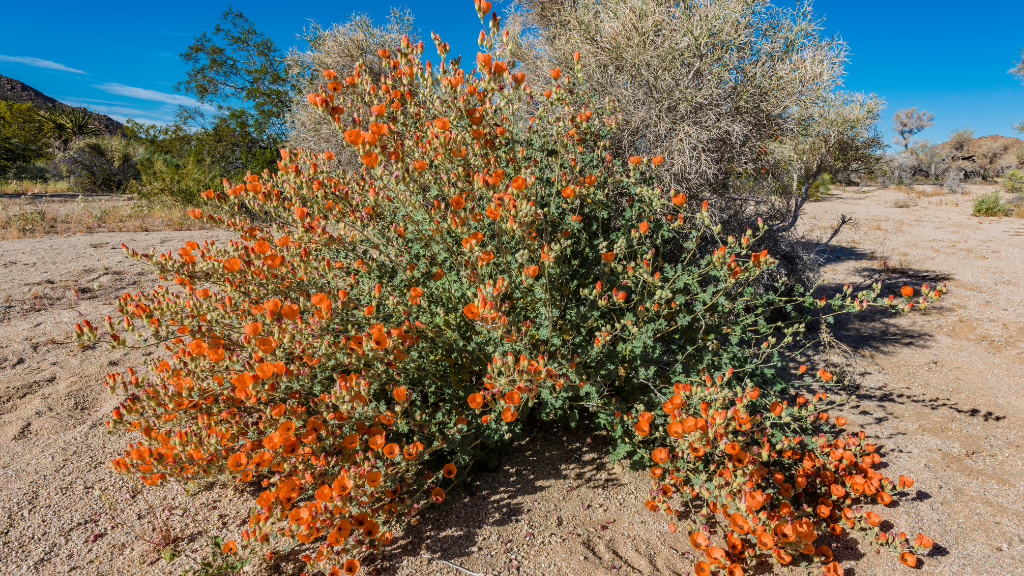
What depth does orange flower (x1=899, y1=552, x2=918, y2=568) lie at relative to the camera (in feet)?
5.72

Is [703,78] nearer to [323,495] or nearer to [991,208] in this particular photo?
[323,495]

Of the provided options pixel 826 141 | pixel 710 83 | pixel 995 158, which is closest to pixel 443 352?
pixel 710 83

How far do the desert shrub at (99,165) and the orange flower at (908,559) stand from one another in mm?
21429

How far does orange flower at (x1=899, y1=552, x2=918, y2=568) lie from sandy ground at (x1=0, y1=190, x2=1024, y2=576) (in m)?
0.06

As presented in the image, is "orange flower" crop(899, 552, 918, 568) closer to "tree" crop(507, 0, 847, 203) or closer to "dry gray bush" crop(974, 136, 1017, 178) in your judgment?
"tree" crop(507, 0, 847, 203)

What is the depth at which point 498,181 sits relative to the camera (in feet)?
6.26

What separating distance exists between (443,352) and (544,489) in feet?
2.76

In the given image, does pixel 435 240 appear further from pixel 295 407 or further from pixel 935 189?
pixel 935 189

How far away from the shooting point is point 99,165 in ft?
56.3

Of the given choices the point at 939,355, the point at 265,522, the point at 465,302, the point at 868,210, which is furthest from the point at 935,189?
the point at 265,522

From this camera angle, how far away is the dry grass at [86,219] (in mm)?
7910

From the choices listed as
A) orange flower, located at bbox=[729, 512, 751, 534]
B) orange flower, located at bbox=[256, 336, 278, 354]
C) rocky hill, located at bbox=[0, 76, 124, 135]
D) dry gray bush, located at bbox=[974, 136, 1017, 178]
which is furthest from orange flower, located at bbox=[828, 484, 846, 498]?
rocky hill, located at bbox=[0, 76, 124, 135]

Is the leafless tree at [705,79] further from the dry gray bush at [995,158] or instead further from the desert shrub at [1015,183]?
the dry gray bush at [995,158]

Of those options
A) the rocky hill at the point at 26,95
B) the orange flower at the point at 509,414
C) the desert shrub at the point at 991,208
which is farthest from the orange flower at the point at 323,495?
the rocky hill at the point at 26,95
